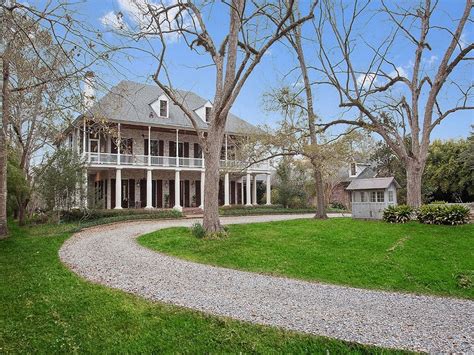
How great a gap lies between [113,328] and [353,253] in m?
6.73

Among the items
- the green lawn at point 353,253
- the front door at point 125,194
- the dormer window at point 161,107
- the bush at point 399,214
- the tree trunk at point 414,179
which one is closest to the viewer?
the green lawn at point 353,253

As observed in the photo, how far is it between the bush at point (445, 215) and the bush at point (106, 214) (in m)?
13.2

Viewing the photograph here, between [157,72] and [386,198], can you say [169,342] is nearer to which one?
[157,72]

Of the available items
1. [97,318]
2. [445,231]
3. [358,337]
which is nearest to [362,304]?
[358,337]

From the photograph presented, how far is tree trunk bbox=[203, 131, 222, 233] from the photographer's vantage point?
12.4 m

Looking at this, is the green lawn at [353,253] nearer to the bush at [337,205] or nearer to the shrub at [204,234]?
the shrub at [204,234]

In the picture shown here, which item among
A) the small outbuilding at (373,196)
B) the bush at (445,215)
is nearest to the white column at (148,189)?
the small outbuilding at (373,196)

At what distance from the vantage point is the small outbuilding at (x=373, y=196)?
53.0 feet

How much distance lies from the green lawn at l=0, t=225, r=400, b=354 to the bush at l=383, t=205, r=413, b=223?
36.7ft

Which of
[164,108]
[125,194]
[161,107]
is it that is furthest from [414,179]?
[125,194]

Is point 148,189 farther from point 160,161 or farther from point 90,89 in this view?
point 90,89

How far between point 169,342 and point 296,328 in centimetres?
155

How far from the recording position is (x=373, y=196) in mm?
16594

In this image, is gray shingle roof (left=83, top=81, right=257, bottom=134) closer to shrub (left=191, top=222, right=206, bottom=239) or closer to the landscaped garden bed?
the landscaped garden bed
